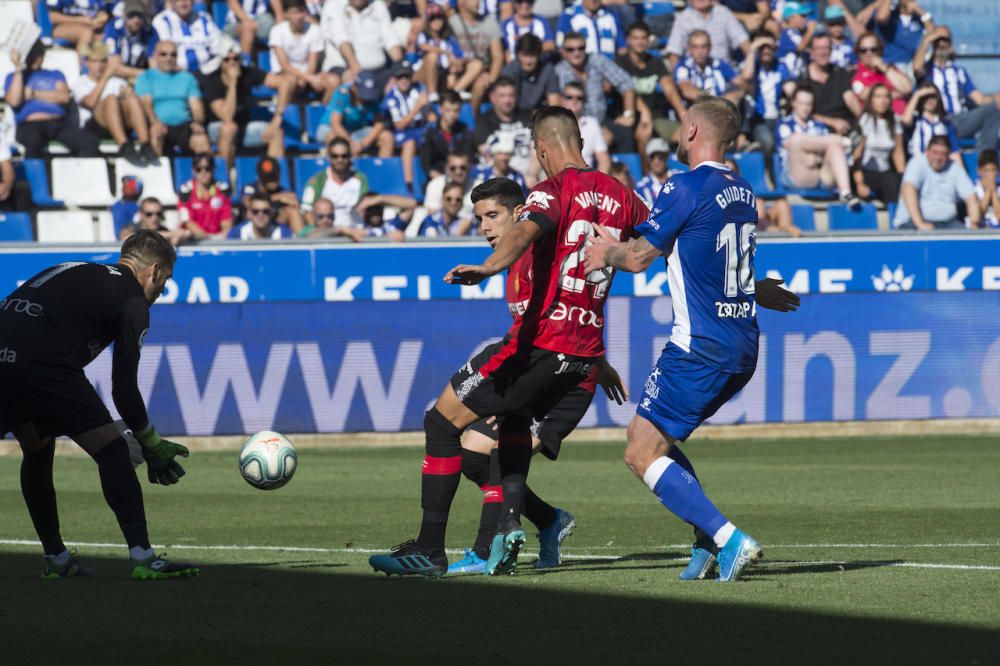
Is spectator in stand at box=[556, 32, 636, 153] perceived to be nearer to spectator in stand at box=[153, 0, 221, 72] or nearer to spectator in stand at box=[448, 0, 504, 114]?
spectator in stand at box=[448, 0, 504, 114]

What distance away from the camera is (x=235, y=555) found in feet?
31.3

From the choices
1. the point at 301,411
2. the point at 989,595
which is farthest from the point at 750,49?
the point at 989,595

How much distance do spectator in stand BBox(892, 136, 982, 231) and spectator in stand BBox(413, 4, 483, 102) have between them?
5.98 meters

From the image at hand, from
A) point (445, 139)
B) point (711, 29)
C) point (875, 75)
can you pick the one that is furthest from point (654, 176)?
point (875, 75)

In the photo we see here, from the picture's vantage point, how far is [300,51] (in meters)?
22.5

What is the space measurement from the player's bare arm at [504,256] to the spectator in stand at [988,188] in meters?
14.3

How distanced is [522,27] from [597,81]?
4.98ft

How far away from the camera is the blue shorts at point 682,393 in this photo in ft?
25.1

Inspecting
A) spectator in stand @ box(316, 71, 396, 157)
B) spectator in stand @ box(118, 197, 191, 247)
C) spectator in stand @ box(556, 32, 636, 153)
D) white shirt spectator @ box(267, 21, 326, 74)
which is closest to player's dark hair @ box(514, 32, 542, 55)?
spectator in stand @ box(556, 32, 636, 153)

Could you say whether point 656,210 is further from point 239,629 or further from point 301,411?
point 301,411

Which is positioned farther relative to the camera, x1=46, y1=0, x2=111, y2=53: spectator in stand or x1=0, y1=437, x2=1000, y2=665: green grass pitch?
x1=46, y1=0, x2=111, y2=53: spectator in stand

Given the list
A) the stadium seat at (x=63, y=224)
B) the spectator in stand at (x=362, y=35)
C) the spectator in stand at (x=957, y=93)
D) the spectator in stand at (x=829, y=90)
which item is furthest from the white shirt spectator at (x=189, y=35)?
the spectator in stand at (x=957, y=93)

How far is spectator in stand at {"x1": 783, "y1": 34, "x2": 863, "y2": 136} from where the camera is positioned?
22.3 metres

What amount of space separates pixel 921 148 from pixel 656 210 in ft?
50.2
